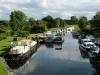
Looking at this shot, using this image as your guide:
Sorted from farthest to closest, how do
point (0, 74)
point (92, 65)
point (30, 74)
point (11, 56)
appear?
point (11, 56)
point (92, 65)
point (30, 74)
point (0, 74)

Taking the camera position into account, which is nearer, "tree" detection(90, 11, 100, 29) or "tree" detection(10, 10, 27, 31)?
"tree" detection(10, 10, 27, 31)

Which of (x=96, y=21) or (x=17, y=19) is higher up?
(x=17, y=19)

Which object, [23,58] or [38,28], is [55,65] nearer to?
[23,58]

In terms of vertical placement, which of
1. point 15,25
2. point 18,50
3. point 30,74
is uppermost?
point 15,25

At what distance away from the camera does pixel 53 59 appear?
3856cm

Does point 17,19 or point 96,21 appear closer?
point 96,21

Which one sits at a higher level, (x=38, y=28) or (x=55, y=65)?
(x=38, y=28)

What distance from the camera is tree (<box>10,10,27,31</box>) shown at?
9200cm

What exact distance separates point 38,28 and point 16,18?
43.2ft

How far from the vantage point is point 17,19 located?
96375mm

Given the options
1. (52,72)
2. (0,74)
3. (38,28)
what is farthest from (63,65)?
(38,28)

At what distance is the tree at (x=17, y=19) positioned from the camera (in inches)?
3622

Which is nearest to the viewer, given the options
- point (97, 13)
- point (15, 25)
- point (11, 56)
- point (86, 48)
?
point (11, 56)

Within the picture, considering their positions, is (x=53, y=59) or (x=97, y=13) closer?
(x=53, y=59)
